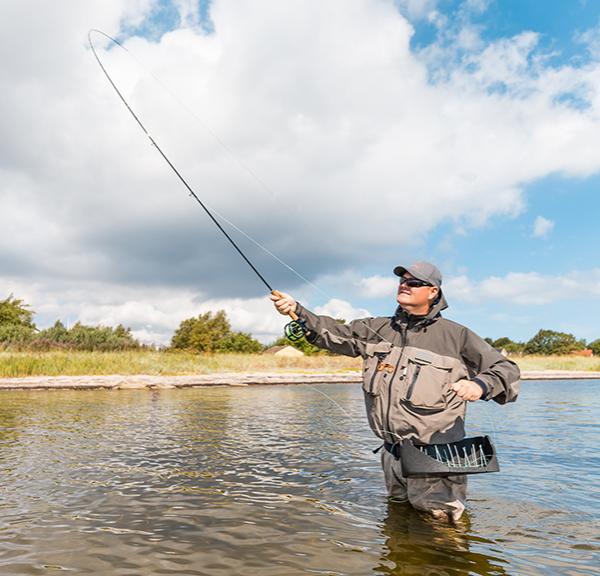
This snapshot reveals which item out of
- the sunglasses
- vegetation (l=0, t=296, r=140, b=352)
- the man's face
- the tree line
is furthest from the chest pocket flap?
vegetation (l=0, t=296, r=140, b=352)

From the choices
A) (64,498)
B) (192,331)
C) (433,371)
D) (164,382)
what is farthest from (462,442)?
(192,331)

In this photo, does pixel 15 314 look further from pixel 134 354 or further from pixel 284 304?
pixel 284 304

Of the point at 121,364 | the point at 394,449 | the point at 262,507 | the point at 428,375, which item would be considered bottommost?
the point at 262,507

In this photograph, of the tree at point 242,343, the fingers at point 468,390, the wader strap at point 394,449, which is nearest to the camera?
the fingers at point 468,390

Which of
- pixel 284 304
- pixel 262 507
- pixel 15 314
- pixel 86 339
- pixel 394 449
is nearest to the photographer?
pixel 394 449

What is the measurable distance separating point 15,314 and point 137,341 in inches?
1058

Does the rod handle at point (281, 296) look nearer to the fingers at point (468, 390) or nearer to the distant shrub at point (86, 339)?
the fingers at point (468, 390)

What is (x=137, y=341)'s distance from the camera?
38.6m

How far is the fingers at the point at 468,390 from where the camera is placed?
179 inches

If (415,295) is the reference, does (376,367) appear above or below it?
below

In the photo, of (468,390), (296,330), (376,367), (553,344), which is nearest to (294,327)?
(296,330)

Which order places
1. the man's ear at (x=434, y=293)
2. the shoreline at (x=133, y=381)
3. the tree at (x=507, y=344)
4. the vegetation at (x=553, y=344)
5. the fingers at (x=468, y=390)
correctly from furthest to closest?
the tree at (x=507, y=344), the vegetation at (x=553, y=344), the shoreline at (x=133, y=381), the man's ear at (x=434, y=293), the fingers at (x=468, y=390)

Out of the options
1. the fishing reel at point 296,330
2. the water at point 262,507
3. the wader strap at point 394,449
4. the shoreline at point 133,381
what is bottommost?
the water at point 262,507

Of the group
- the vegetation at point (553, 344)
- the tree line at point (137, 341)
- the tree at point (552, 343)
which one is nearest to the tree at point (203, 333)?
the tree line at point (137, 341)
